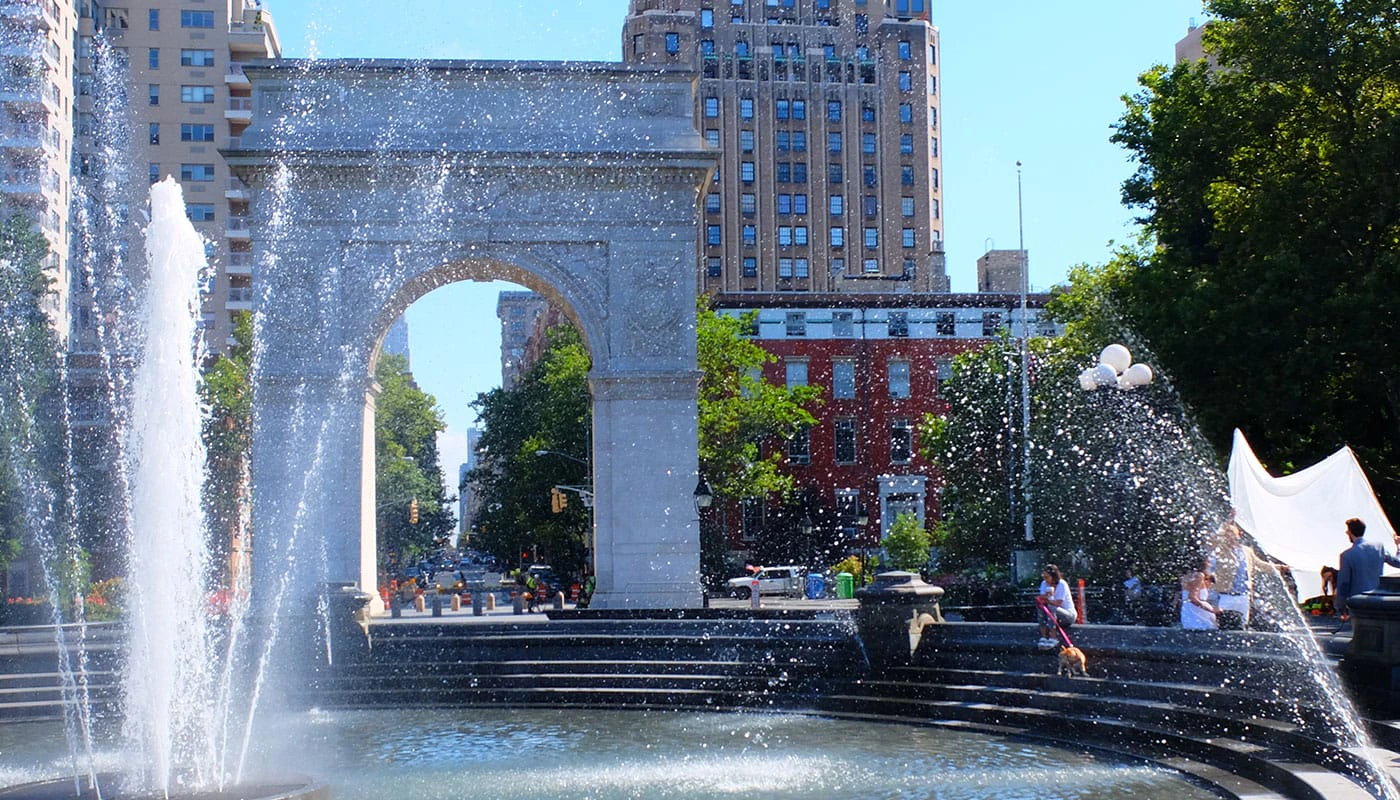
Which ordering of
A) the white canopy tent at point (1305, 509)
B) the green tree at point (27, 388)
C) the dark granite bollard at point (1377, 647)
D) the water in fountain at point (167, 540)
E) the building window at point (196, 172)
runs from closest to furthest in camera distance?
→ the dark granite bollard at point (1377, 647) → the water in fountain at point (167, 540) → the white canopy tent at point (1305, 509) → the green tree at point (27, 388) → the building window at point (196, 172)

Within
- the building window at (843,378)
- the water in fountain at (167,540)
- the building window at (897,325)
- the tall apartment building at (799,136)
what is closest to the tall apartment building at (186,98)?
the tall apartment building at (799,136)

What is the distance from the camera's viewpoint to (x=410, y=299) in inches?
1222

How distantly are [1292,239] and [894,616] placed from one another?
1165 centimetres

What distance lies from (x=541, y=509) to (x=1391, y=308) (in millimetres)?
38259

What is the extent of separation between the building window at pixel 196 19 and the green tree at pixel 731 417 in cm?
3098

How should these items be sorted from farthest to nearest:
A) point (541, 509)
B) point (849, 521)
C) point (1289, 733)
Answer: point (849, 521)
point (541, 509)
point (1289, 733)

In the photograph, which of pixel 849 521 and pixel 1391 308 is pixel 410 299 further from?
pixel 849 521

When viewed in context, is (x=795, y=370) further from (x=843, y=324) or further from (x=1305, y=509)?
(x=1305, y=509)

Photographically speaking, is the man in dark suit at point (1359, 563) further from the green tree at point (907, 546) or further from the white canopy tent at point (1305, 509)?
the green tree at point (907, 546)

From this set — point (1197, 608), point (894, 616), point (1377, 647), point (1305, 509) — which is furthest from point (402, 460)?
point (1377, 647)

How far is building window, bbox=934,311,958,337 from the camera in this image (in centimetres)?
6475

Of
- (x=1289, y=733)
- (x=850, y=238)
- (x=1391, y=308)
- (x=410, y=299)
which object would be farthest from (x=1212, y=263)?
(x=850, y=238)

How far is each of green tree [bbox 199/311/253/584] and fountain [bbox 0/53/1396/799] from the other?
21.7 m

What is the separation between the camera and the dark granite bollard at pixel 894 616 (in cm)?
1923
